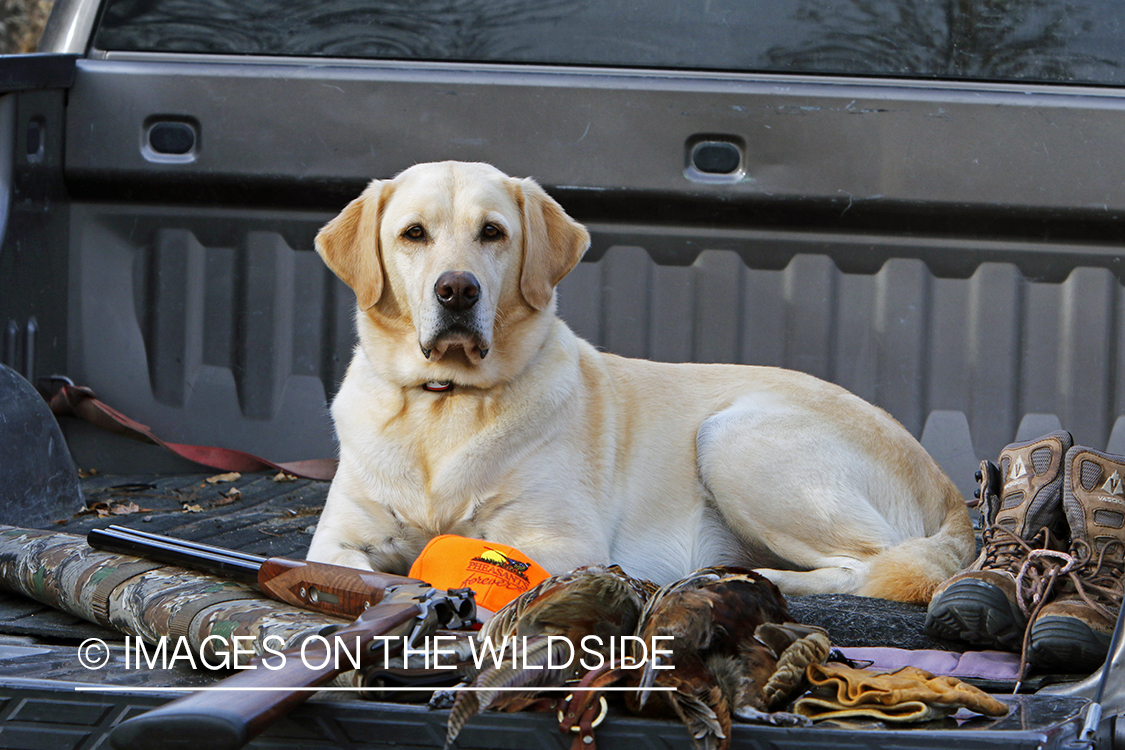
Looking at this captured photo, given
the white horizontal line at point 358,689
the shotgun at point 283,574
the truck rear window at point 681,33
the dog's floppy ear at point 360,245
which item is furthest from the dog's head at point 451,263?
the white horizontal line at point 358,689

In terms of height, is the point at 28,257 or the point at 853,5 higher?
the point at 853,5

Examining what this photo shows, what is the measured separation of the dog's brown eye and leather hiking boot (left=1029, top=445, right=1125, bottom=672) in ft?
4.67

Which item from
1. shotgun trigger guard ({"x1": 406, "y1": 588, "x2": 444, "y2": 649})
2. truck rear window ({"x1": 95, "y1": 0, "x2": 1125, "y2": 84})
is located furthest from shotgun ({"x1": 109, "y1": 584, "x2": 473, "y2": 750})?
truck rear window ({"x1": 95, "y1": 0, "x2": 1125, "y2": 84})

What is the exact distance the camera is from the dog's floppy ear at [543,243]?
272cm

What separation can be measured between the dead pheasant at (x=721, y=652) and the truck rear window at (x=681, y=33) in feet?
6.52

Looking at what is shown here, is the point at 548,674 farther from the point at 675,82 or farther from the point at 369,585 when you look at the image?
the point at 675,82

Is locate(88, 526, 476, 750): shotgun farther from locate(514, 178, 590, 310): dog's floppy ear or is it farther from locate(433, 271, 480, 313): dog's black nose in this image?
locate(514, 178, 590, 310): dog's floppy ear

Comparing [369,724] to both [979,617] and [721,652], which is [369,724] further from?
[979,617]

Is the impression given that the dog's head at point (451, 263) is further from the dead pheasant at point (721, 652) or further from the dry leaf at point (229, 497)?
the dead pheasant at point (721, 652)

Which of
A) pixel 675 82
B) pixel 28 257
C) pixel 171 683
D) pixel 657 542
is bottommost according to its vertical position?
pixel 657 542

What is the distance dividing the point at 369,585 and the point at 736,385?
5.41 ft

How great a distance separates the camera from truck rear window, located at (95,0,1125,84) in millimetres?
2998

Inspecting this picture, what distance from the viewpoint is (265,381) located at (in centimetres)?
325

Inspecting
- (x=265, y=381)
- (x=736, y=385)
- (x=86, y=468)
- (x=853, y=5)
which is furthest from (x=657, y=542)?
(x=86, y=468)
